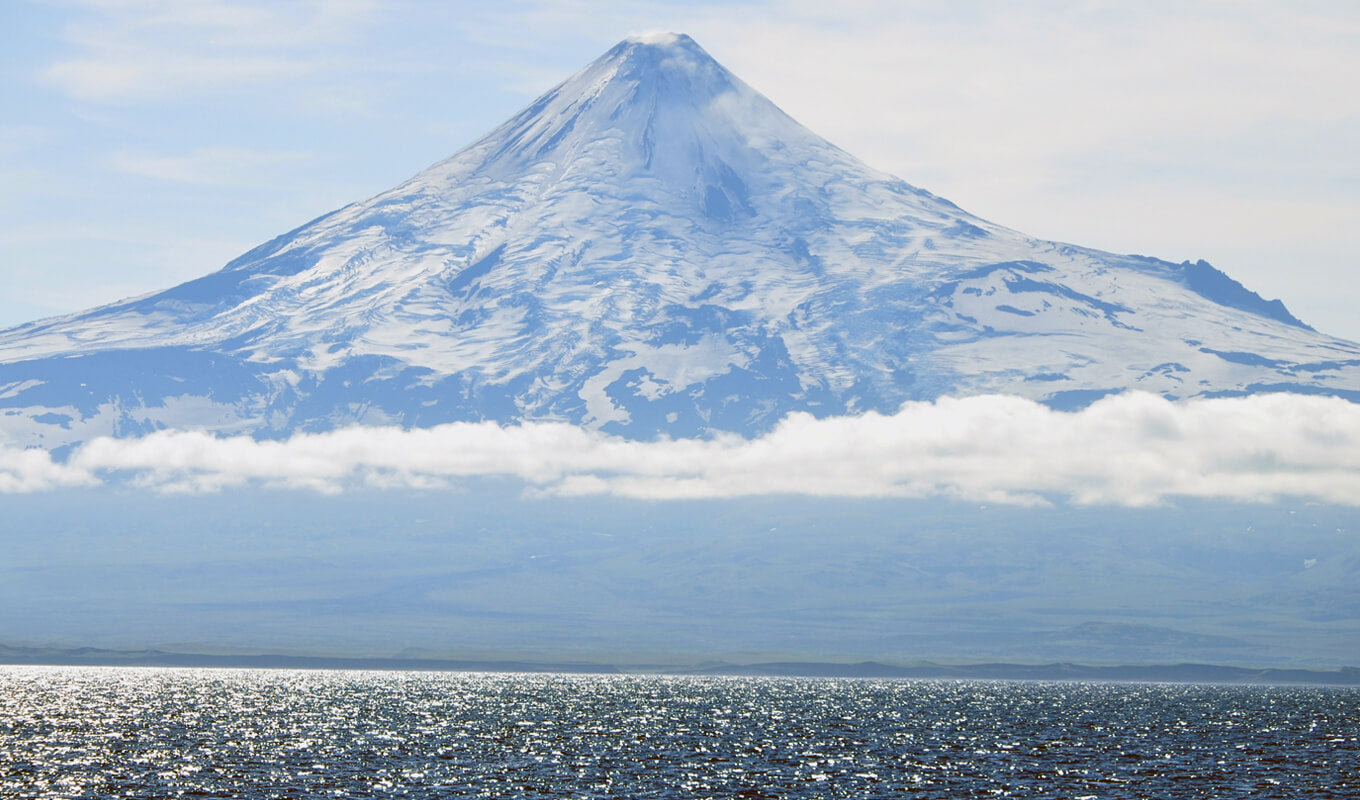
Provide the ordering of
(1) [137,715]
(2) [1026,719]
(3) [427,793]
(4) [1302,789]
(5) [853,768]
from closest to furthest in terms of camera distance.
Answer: (3) [427,793]
(4) [1302,789]
(5) [853,768]
(1) [137,715]
(2) [1026,719]

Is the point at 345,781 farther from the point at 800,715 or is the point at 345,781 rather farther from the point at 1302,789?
the point at 800,715

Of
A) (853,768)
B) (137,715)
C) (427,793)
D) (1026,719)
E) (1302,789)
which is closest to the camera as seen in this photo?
(427,793)

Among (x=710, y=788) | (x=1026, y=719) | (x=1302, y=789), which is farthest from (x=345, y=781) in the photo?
(x=1026, y=719)

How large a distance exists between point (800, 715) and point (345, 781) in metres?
94.3

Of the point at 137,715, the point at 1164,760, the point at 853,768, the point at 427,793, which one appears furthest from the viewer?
the point at 137,715

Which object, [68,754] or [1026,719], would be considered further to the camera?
[1026,719]

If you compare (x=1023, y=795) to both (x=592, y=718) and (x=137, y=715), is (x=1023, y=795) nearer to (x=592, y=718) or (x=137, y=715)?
(x=592, y=718)

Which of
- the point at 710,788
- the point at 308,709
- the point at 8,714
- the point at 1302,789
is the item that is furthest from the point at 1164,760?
the point at 8,714

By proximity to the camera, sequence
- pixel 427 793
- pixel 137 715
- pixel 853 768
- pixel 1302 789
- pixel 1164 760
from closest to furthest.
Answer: pixel 427 793, pixel 1302 789, pixel 853 768, pixel 1164 760, pixel 137 715

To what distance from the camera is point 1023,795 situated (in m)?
109

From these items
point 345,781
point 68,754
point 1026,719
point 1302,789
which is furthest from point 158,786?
point 1026,719

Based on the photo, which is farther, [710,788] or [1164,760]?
[1164,760]

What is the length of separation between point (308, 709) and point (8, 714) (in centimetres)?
3283

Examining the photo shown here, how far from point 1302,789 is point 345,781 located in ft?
202
